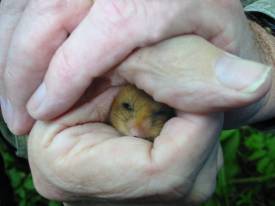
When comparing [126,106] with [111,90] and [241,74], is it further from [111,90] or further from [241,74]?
[241,74]

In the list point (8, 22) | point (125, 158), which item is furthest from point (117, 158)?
point (8, 22)

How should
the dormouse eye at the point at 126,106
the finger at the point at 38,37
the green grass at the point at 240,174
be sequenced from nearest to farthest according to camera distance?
the finger at the point at 38,37 < the dormouse eye at the point at 126,106 < the green grass at the point at 240,174

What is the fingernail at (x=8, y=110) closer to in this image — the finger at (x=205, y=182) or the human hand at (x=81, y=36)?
the human hand at (x=81, y=36)

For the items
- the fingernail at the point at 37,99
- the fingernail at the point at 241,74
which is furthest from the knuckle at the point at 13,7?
the fingernail at the point at 241,74

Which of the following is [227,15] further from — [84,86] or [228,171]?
[228,171]

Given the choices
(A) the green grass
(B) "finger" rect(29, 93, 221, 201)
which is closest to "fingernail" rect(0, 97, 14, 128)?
(B) "finger" rect(29, 93, 221, 201)

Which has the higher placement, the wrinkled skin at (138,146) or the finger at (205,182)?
the wrinkled skin at (138,146)

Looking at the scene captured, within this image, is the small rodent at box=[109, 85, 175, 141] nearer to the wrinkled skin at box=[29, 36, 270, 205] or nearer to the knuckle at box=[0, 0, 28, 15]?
the wrinkled skin at box=[29, 36, 270, 205]
